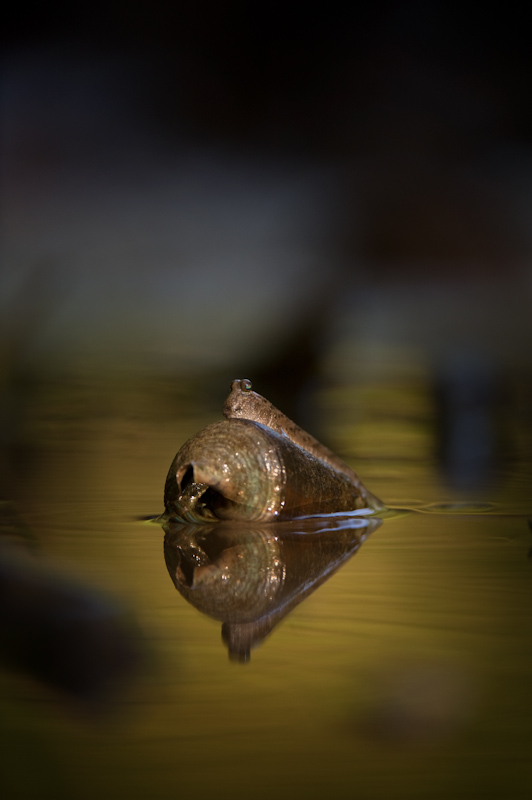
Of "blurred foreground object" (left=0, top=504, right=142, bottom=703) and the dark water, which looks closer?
the dark water

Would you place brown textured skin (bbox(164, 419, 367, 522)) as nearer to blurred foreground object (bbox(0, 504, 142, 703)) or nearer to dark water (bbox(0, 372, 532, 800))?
dark water (bbox(0, 372, 532, 800))

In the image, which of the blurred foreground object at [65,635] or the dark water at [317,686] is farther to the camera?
the blurred foreground object at [65,635]

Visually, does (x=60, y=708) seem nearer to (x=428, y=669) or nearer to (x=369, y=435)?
(x=428, y=669)

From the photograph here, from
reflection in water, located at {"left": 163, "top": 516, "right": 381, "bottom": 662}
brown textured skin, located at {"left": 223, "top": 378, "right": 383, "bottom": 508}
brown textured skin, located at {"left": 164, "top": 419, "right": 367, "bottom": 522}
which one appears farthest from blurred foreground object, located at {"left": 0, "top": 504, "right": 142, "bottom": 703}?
brown textured skin, located at {"left": 223, "top": 378, "right": 383, "bottom": 508}

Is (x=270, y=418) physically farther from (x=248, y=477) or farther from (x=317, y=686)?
(x=317, y=686)

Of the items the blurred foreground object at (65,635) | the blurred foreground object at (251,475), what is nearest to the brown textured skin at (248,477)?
the blurred foreground object at (251,475)

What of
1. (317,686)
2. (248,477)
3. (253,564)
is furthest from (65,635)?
(248,477)

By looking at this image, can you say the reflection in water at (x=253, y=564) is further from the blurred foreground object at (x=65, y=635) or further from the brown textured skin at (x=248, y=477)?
the blurred foreground object at (x=65, y=635)
